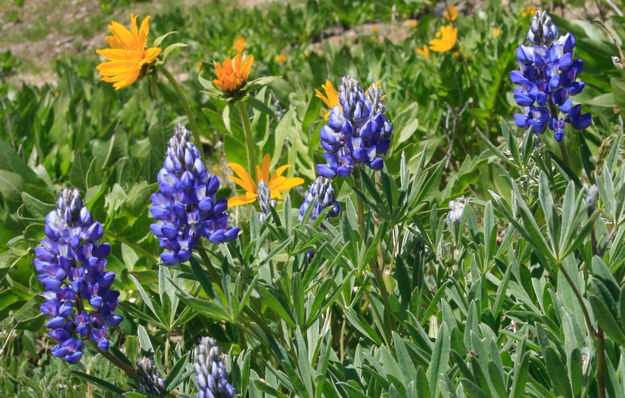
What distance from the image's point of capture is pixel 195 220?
1446 millimetres

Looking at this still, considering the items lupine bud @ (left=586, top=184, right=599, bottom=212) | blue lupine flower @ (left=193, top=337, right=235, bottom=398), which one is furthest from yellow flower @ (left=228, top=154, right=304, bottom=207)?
lupine bud @ (left=586, top=184, right=599, bottom=212)

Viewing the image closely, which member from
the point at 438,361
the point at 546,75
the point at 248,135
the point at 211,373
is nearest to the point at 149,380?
the point at 211,373

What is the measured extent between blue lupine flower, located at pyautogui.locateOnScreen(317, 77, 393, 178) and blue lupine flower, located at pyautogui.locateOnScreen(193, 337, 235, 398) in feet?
1.71

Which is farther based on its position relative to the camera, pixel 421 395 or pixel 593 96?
pixel 593 96

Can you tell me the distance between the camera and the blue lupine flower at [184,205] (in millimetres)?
1432

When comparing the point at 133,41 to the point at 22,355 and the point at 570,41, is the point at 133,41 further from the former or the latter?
the point at 570,41

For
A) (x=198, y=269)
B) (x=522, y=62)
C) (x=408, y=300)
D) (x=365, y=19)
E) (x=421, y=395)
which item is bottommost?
(x=365, y=19)

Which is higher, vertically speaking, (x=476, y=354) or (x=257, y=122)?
(x=476, y=354)

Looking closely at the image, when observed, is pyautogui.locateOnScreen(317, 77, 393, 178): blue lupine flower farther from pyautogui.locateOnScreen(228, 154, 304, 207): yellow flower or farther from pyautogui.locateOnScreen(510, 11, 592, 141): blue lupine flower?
pyautogui.locateOnScreen(228, 154, 304, 207): yellow flower

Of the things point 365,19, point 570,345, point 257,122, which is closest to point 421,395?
point 570,345

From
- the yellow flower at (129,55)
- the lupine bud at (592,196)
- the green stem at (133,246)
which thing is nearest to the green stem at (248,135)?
the yellow flower at (129,55)

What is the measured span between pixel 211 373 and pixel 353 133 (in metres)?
0.64

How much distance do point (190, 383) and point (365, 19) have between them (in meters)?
6.96

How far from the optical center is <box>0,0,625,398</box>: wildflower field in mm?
1433
